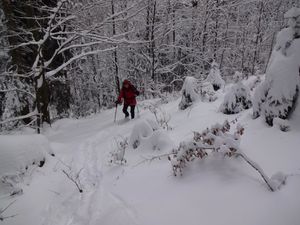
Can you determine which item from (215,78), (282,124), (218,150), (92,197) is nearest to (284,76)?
(282,124)

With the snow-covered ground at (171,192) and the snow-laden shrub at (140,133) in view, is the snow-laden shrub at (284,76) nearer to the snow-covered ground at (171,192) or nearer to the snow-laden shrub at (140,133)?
the snow-covered ground at (171,192)

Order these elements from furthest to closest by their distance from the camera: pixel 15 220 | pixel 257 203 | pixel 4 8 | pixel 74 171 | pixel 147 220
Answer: pixel 4 8
pixel 74 171
pixel 15 220
pixel 147 220
pixel 257 203

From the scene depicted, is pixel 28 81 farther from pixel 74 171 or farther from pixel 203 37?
pixel 203 37

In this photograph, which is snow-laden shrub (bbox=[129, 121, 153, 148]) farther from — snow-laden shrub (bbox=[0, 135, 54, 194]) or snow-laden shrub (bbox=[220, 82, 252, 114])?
snow-laden shrub (bbox=[220, 82, 252, 114])

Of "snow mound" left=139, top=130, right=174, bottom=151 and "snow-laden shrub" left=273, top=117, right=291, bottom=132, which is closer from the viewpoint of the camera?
"snow-laden shrub" left=273, top=117, right=291, bottom=132

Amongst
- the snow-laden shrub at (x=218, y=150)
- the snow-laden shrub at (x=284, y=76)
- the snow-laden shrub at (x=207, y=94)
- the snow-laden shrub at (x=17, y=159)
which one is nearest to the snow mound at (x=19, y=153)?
the snow-laden shrub at (x=17, y=159)

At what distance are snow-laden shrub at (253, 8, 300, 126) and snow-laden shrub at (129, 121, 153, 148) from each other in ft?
8.78

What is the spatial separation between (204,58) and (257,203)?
16.9 meters

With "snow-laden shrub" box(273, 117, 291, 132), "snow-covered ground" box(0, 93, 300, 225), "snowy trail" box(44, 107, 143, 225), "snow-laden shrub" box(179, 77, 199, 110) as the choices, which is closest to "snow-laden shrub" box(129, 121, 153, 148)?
"snow-covered ground" box(0, 93, 300, 225)

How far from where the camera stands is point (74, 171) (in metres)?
6.11

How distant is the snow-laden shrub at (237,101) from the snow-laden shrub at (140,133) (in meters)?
2.37

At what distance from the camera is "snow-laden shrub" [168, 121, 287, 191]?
10.7 ft

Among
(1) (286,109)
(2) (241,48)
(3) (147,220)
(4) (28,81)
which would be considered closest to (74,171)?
(3) (147,220)

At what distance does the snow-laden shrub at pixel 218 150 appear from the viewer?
10.7 feet
